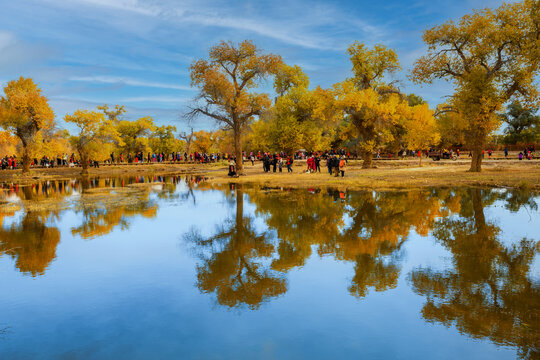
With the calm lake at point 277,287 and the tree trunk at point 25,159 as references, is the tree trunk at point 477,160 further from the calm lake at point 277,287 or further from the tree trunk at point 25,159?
the tree trunk at point 25,159

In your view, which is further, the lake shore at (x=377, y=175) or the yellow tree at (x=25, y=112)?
the yellow tree at (x=25, y=112)

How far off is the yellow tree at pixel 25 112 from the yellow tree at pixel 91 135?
95.9 inches

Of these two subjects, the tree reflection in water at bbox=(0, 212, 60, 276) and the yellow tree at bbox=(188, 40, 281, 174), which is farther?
the yellow tree at bbox=(188, 40, 281, 174)

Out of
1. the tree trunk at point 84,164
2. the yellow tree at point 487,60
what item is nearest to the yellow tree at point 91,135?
the tree trunk at point 84,164

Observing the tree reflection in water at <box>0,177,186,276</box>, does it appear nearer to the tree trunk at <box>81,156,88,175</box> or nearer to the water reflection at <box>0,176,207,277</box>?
the water reflection at <box>0,176,207,277</box>

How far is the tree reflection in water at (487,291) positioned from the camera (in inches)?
199

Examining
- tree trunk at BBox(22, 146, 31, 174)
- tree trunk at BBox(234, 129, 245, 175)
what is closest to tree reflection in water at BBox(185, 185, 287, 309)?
tree trunk at BBox(234, 129, 245, 175)

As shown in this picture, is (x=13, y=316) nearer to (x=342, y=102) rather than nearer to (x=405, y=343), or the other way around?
(x=405, y=343)

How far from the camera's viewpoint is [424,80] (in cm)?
3019

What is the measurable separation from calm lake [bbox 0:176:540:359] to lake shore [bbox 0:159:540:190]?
1095 cm

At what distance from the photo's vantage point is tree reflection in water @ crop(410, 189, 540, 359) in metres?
5.06

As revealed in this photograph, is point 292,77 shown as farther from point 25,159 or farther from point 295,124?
point 25,159

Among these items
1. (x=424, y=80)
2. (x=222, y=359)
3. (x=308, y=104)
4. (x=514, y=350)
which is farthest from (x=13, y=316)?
(x=308, y=104)

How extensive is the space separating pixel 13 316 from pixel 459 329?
662 centimetres
